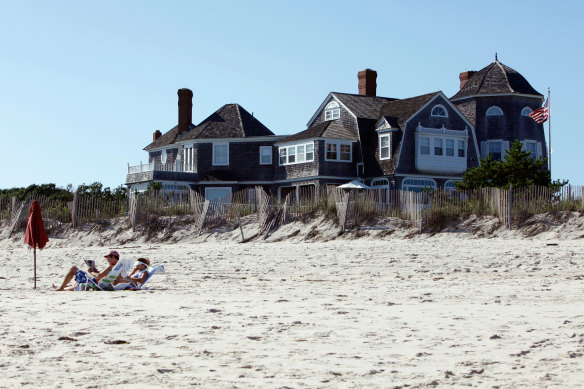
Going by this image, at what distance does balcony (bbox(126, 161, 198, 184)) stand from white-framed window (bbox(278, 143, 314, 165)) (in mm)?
5538

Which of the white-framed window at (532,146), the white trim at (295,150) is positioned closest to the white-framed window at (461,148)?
the white-framed window at (532,146)

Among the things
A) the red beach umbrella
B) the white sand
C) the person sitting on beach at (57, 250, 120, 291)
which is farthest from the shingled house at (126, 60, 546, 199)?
the person sitting on beach at (57, 250, 120, 291)

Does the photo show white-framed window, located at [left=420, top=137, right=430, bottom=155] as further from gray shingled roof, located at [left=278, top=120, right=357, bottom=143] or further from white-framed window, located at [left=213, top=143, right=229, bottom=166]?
white-framed window, located at [left=213, top=143, right=229, bottom=166]

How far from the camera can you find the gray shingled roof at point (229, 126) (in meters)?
50.1

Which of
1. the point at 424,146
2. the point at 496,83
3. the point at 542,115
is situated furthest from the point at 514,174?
the point at 496,83

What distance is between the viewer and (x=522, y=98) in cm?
4931

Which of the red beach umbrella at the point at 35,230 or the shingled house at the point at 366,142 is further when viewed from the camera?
the shingled house at the point at 366,142

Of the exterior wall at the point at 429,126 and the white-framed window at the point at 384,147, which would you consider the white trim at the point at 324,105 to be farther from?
the exterior wall at the point at 429,126

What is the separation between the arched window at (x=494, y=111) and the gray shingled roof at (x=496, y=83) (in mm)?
984

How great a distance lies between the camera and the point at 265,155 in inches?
1949

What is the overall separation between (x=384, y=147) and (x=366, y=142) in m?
1.60

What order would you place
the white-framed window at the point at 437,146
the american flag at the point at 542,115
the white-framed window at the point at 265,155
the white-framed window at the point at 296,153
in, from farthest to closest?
1. the white-framed window at the point at 265,155
2. the white-framed window at the point at 296,153
3. the white-framed window at the point at 437,146
4. the american flag at the point at 542,115

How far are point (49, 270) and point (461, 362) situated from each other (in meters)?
17.4

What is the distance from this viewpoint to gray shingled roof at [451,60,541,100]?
161ft
